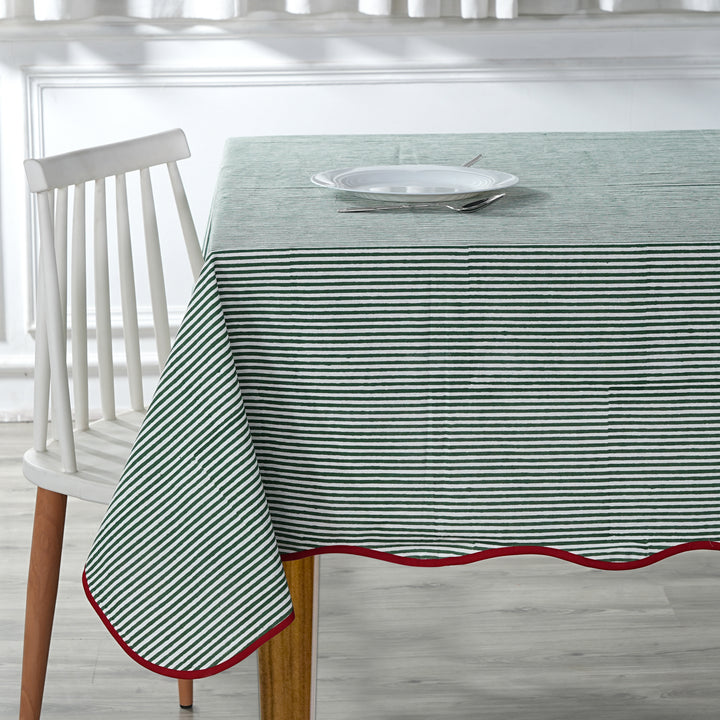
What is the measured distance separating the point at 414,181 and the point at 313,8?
4.25ft

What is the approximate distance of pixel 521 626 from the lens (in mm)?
1627

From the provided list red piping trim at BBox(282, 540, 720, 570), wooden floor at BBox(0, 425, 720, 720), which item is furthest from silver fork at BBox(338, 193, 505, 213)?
wooden floor at BBox(0, 425, 720, 720)

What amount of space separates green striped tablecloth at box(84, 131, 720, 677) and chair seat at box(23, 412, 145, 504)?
33 cm

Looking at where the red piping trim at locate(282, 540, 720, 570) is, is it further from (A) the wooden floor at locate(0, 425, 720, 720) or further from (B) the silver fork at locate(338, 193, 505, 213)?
(A) the wooden floor at locate(0, 425, 720, 720)

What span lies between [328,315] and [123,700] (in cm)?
88

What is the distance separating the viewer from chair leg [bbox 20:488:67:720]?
1207mm

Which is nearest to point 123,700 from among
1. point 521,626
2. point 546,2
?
point 521,626

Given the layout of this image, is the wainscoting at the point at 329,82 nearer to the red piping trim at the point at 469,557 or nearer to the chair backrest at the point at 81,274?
the chair backrest at the point at 81,274

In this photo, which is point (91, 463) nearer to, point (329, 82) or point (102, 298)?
point (102, 298)

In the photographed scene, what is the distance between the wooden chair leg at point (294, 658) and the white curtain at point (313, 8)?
5.45 ft

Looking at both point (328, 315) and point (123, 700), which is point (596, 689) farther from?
point (328, 315)

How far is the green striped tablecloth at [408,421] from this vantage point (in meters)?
0.81

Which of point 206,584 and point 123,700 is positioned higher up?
point 206,584

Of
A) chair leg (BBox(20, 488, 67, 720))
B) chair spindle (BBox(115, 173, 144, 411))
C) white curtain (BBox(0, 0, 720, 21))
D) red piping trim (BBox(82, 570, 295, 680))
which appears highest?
white curtain (BBox(0, 0, 720, 21))
